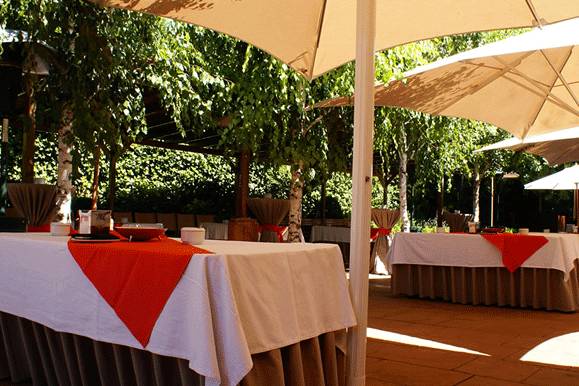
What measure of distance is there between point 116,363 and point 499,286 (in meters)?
5.05

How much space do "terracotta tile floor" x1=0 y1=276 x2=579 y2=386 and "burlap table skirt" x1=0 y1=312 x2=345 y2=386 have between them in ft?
0.80

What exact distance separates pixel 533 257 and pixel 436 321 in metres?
1.40

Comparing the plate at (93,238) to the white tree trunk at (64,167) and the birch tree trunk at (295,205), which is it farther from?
the birch tree trunk at (295,205)

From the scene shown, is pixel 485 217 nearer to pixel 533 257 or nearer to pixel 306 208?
pixel 306 208

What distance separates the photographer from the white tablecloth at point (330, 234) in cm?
1062

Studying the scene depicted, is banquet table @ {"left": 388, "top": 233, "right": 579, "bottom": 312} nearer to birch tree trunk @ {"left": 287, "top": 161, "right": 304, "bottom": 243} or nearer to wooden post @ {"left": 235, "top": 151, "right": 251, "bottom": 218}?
birch tree trunk @ {"left": 287, "top": 161, "right": 304, "bottom": 243}

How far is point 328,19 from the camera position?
14.9 ft

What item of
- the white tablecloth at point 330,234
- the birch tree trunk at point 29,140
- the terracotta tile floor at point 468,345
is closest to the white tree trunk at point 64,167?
the birch tree trunk at point 29,140

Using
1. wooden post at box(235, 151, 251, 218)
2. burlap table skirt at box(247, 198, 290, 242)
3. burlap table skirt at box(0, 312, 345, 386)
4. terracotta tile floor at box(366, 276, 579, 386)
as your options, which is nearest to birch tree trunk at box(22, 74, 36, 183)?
burlap table skirt at box(247, 198, 290, 242)

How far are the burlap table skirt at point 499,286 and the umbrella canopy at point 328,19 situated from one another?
301cm

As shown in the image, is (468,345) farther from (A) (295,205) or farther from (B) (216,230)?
(B) (216,230)

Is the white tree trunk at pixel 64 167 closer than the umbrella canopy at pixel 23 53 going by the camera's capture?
No
